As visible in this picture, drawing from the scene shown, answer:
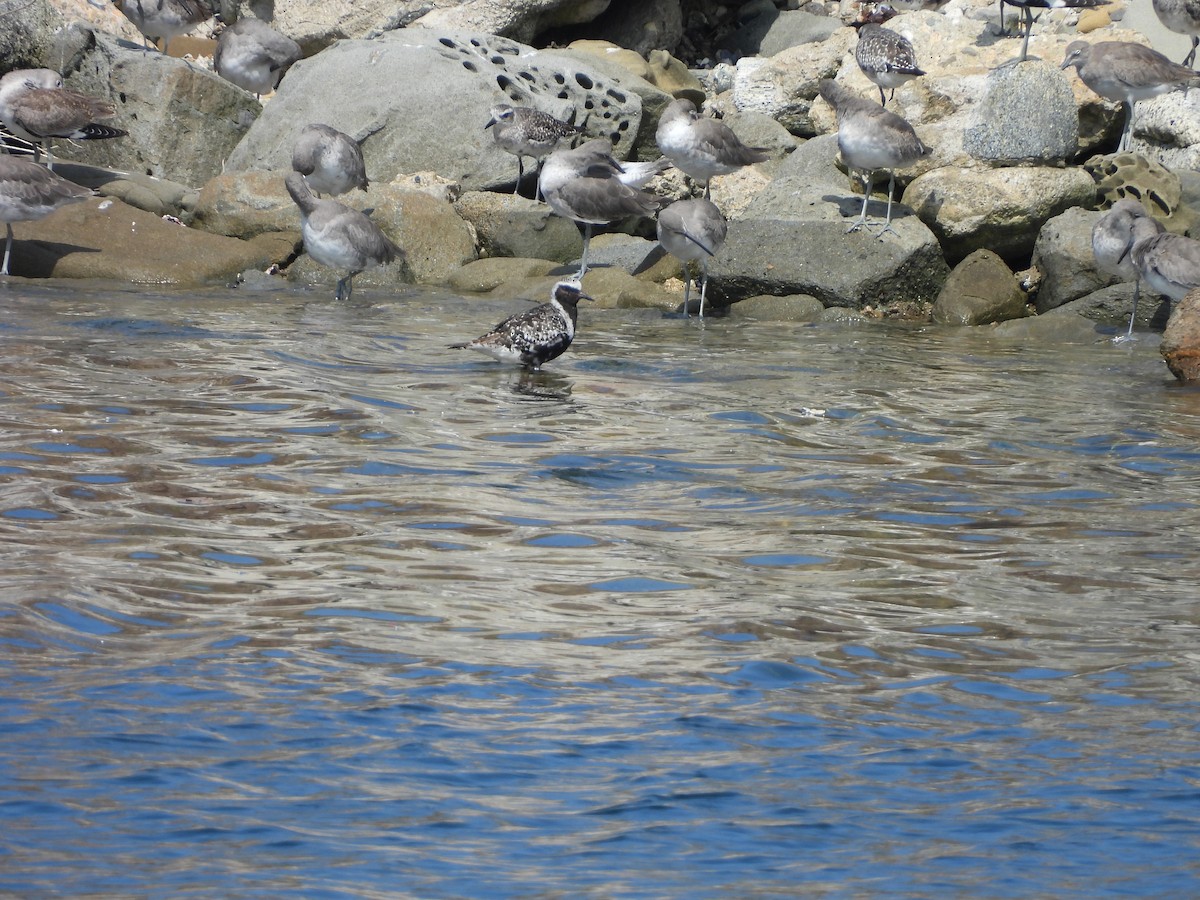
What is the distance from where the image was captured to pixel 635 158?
2041 centimetres

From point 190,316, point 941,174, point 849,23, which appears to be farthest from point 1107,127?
point 190,316

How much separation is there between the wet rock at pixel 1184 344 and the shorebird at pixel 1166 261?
1495 millimetres

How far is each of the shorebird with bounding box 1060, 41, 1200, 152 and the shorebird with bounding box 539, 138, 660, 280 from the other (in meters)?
4.79

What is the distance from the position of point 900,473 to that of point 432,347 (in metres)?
5.07

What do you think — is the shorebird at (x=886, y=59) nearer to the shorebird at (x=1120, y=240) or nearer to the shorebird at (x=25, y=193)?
the shorebird at (x=1120, y=240)

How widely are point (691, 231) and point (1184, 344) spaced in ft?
15.7

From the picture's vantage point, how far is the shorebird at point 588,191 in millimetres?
16062

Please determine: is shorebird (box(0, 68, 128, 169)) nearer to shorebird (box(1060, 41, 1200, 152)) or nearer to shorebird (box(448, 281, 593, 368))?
shorebird (box(448, 281, 593, 368))

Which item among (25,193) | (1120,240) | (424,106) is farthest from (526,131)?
(1120,240)

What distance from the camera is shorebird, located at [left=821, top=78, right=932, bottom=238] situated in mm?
15773

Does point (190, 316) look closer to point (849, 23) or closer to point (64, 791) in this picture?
point (64, 791)

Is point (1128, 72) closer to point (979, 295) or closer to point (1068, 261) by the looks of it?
point (1068, 261)

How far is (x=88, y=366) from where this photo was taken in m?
10.7

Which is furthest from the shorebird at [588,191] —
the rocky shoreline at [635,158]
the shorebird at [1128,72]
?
the shorebird at [1128,72]
